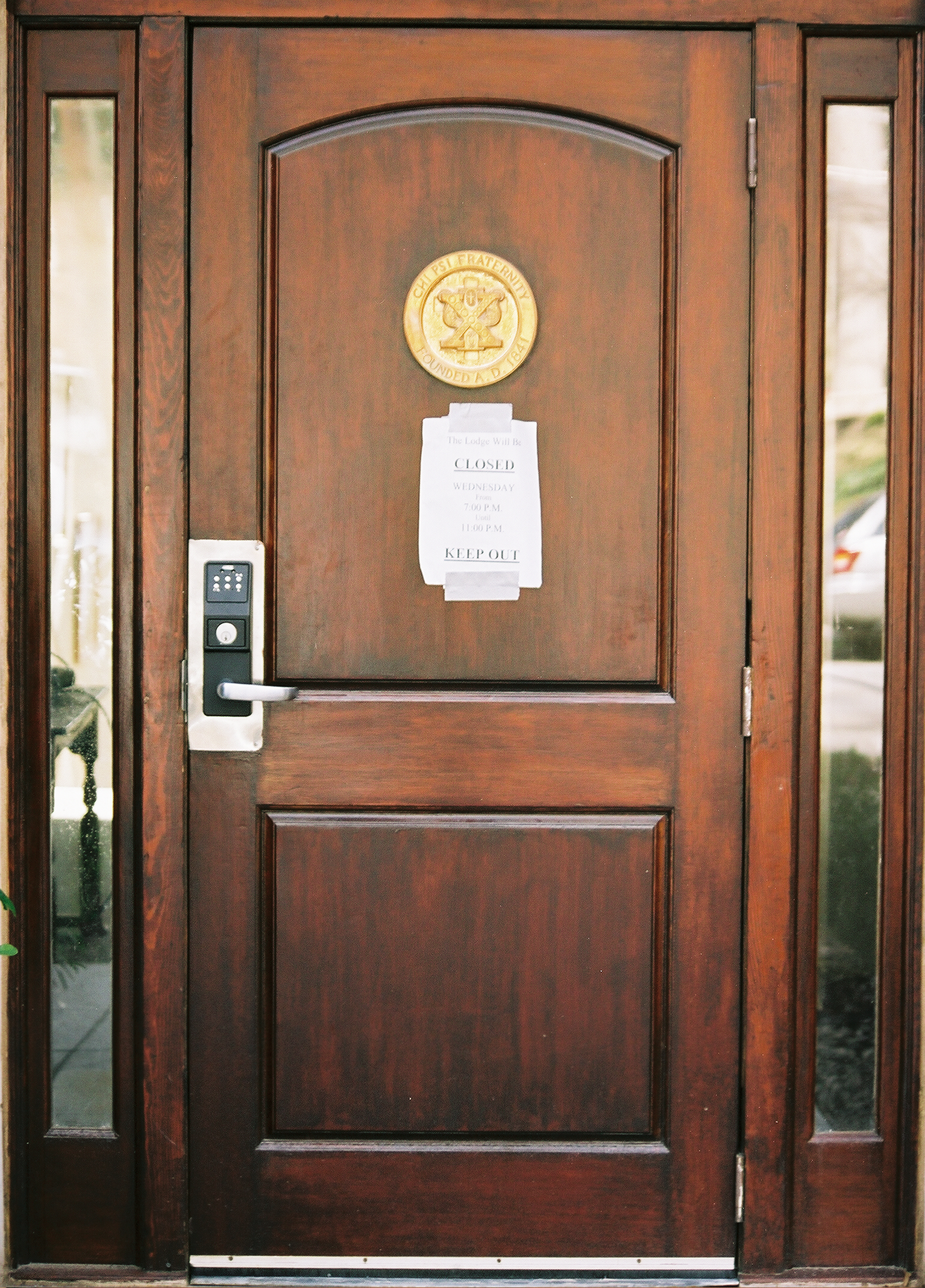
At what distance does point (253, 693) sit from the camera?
1.73 metres

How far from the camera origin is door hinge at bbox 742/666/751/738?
1787 millimetres

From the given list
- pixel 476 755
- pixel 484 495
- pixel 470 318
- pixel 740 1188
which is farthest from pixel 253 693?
pixel 740 1188

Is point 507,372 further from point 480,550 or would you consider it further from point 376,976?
point 376,976

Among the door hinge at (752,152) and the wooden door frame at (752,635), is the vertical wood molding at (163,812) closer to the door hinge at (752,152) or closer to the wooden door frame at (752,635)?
the wooden door frame at (752,635)

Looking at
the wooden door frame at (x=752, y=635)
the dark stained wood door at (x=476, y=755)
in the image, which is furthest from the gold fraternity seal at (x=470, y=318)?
the wooden door frame at (x=752, y=635)

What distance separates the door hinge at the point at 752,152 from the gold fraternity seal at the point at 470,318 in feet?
1.36

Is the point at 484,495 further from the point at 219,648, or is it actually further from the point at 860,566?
the point at 860,566

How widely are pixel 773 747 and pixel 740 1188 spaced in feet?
2.48

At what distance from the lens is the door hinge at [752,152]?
1749mm

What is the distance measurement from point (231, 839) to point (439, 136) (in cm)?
124

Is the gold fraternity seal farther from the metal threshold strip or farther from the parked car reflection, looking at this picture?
the metal threshold strip

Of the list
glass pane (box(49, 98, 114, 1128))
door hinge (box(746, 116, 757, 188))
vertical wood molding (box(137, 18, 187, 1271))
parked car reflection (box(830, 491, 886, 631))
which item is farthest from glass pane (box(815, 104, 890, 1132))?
glass pane (box(49, 98, 114, 1128))

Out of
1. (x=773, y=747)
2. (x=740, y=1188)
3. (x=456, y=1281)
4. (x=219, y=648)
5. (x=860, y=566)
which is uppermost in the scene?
(x=860, y=566)

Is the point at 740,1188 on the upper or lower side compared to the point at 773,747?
lower
